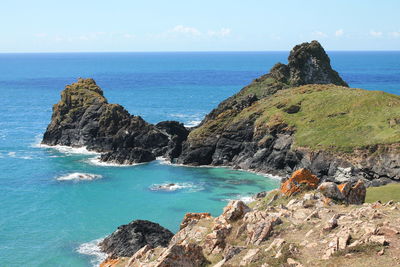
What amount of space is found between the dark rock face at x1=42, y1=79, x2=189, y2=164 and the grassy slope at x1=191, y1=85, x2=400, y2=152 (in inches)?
305

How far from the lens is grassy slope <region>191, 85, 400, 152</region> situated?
72.9 meters

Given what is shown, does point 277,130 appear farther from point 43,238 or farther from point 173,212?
point 43,238

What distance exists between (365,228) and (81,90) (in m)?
94.8

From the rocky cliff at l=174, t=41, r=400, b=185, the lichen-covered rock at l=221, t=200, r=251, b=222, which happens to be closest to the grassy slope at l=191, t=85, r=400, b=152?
the rocky cliff at l=174, t=41, r=400, b=185

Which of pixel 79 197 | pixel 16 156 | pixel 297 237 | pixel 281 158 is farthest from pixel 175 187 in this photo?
pixel 297 237

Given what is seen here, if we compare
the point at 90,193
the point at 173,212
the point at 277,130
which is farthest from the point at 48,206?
the point at 277,130

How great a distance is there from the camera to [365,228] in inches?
867

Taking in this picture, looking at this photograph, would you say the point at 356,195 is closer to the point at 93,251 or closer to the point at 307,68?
the point at 93,251

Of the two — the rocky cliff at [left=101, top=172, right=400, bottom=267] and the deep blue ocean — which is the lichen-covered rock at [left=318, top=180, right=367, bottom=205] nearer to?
the rocky cliff at [left=101, top=172, right=400, bottom=267]

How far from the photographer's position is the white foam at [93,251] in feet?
149

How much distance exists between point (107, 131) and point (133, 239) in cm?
5263

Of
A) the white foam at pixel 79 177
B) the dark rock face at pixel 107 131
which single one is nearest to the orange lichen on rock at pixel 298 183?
the white foam at pixel 79 177

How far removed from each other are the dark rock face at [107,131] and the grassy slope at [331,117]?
305 inches

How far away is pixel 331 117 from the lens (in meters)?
82.7
